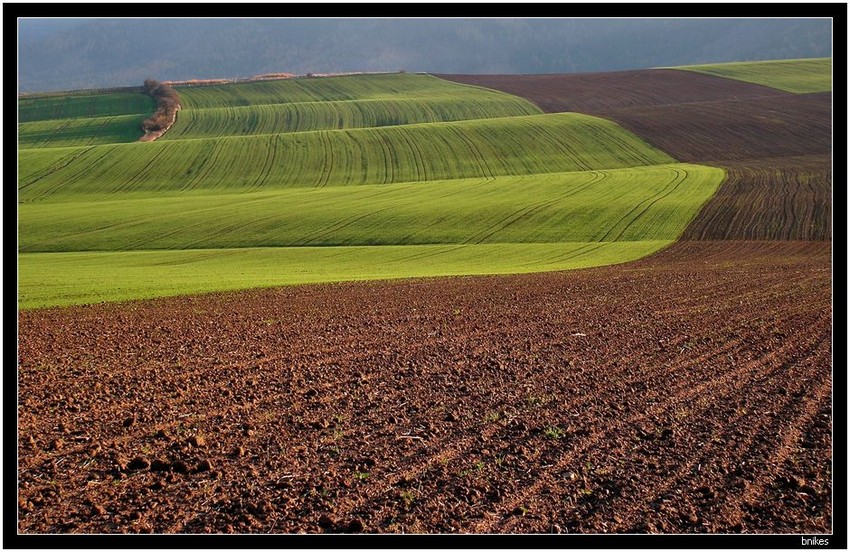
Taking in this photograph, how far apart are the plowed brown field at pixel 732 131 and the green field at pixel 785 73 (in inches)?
164

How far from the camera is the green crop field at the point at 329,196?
3712 centimetres

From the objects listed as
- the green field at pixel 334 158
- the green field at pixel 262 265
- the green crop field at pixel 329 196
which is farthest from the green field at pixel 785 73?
the green field at pixel 262 265

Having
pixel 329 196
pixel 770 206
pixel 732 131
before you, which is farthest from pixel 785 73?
pixel 329 196

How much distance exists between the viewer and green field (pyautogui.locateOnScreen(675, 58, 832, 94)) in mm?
107375

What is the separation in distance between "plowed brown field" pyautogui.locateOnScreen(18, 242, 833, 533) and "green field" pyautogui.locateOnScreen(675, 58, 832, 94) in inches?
3955

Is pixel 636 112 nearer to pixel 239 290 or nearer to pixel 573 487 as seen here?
pixel 239 290

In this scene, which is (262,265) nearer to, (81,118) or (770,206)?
(770,206)

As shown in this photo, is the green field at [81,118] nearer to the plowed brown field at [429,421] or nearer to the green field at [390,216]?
the green field at [390,216]

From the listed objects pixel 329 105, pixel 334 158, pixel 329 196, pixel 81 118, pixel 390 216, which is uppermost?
pixel 329 105

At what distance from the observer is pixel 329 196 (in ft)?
189

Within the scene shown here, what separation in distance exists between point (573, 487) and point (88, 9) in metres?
6.22

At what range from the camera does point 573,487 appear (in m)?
7.85

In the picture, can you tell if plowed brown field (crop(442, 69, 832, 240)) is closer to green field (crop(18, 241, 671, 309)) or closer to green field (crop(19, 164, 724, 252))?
green field (crop(19, 164, 724, 252))

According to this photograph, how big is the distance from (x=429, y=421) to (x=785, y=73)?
127 meters
